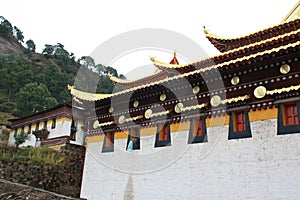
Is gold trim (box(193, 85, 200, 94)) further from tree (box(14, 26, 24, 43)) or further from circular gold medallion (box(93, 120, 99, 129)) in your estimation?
tree (box(14, 26, 24, 43))

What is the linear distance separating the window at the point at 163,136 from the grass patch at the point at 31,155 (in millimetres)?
7745

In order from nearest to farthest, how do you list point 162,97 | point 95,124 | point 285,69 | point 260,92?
point 285,69 → point 260,92 → point 162,97 → point 95,124

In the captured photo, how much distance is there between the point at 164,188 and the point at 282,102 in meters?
4.99

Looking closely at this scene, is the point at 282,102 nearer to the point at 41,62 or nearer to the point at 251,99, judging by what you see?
the point at 251,99

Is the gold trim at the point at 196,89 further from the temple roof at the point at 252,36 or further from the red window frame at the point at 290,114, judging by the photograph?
the temple roof at the point at 252,36

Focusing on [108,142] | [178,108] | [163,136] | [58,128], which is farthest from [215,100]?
[58,128]

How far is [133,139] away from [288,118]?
6.04m

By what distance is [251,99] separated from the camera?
9477 mm

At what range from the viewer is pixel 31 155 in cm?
1645

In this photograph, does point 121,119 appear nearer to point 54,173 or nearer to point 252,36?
point 54,173

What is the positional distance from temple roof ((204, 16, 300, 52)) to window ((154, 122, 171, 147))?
4907 mm

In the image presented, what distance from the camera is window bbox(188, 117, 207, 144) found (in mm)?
10352

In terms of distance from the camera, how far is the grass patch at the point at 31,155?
15.3 m

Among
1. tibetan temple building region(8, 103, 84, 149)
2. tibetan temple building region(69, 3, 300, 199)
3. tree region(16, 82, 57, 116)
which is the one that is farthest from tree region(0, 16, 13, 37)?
tibetan temple building region(69, 3, 300, 199)
